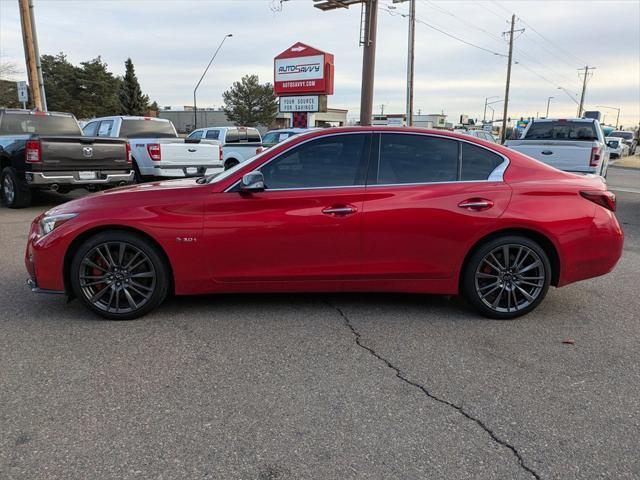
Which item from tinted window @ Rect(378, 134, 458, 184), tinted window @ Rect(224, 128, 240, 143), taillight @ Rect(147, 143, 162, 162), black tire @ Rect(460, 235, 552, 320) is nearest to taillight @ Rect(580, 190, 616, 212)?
black tire @ Rect(460, 235, 552, 320)

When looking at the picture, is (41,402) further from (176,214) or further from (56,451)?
(176,214)

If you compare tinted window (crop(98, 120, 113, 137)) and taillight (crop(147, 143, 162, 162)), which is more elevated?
tinted window (crop(98, 120, 113, 137))

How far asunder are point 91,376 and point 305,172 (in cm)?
221

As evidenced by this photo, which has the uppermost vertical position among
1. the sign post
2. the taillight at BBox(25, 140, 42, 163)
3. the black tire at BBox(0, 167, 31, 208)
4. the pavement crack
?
the sign post

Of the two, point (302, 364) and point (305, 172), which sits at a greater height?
point (305, 172)

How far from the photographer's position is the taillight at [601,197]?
4371mm

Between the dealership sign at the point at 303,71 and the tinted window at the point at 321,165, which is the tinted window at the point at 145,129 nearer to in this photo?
the tinted window at the point at 321,165

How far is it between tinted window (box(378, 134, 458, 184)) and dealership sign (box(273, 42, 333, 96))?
78.0ft

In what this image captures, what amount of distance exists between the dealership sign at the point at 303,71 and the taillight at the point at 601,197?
24031 mm

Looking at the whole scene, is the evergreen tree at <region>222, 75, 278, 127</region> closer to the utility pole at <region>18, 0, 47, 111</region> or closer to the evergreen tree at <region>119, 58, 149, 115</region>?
the evergreen tree at <region>119, 58, 149, 115</region>

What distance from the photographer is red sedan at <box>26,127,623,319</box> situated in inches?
162

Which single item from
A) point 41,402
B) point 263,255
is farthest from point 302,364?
point 41,402

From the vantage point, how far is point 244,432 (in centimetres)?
269

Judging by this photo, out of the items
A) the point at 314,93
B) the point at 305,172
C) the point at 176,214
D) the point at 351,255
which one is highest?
the point at 314,93
